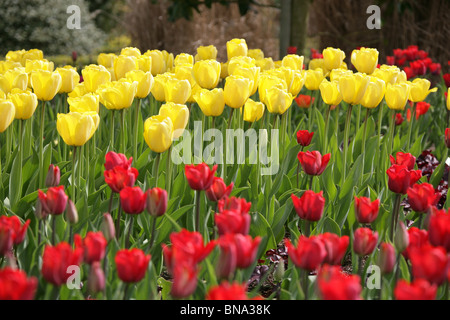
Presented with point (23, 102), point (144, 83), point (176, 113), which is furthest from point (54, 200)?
point (144, 83)

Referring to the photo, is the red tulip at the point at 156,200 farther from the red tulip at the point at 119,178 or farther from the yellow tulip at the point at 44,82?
the yellow tulip at the point at 44,82

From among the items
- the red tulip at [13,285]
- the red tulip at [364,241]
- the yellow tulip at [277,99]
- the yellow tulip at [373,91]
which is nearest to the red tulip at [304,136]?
the yellow tulip at [277,99]

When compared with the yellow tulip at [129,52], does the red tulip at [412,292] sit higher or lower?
lower

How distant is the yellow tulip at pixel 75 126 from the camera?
2.27m

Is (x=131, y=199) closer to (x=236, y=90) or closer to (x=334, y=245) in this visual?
(x=334, y=245)

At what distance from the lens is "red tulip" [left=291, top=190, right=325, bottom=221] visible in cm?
189

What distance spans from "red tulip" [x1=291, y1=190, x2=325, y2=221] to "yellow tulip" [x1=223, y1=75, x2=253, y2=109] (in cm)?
87

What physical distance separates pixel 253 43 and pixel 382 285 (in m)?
9.05

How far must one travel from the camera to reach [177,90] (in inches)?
112

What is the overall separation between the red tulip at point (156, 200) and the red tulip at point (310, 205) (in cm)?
37

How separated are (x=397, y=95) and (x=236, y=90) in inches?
32.9

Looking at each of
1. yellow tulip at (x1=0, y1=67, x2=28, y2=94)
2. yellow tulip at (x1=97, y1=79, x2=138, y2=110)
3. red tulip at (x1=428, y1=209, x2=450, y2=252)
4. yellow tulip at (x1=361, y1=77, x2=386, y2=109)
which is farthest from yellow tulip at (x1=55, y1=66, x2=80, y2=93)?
red tulip at (x1=428, y1=209, x2=450, y2=252)

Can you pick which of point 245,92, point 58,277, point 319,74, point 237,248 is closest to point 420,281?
point 237,248

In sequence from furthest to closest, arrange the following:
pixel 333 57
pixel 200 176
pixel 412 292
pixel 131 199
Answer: pixel 333 57 < pixel 200 176 < pixel 131 199 < pixel 412 292
